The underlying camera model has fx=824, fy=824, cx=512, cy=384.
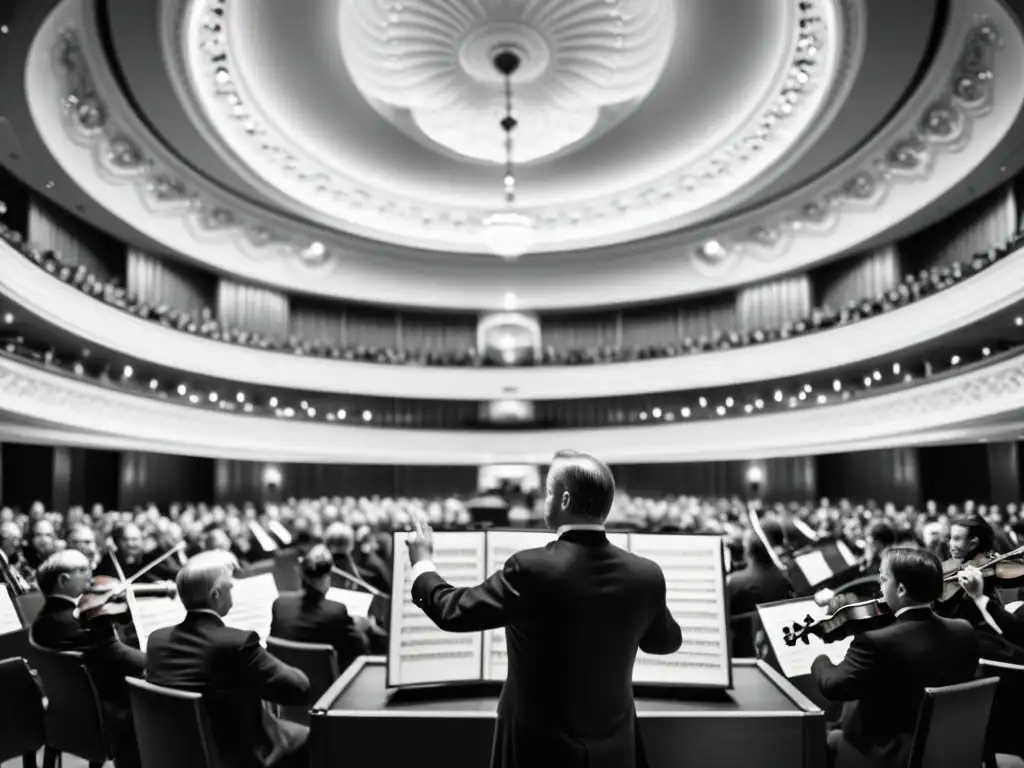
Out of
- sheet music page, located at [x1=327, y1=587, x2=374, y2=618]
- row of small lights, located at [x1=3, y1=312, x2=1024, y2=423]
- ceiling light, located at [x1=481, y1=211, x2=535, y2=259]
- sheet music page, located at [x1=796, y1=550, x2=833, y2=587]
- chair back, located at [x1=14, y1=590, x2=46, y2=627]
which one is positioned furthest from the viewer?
row of small lights, located at [x1=3, y1=312, x2=1024, y2=423]

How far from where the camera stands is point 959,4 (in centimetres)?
1183

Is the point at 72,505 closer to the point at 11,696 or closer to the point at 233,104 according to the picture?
the point at 233,104

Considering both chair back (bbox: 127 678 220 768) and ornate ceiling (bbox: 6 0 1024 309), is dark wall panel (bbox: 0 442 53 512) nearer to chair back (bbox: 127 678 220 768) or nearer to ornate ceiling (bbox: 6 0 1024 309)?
ornate ceiling (bbox: 6 0 1024 309)

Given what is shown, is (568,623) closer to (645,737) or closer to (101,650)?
(645,737)

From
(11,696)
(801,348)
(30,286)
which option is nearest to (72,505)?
(30,286)

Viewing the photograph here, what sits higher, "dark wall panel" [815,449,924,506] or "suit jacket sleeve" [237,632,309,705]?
"dark wall panel" [815,449,924,506]

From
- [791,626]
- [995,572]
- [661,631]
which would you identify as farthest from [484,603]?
[995,572]

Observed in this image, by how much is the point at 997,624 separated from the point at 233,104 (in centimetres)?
1539

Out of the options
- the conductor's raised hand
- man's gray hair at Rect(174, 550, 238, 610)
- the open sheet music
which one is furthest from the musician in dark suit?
the conductor's raised hand

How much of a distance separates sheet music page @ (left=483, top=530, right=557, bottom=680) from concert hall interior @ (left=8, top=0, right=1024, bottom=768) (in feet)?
0.05

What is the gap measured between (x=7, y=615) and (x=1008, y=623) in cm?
466

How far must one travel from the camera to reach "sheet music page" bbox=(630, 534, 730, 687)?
2.81 metres

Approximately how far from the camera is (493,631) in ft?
9.48

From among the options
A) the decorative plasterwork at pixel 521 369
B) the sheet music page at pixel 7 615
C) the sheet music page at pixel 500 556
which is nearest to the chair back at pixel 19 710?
the sheet music page at pixel 7 615
